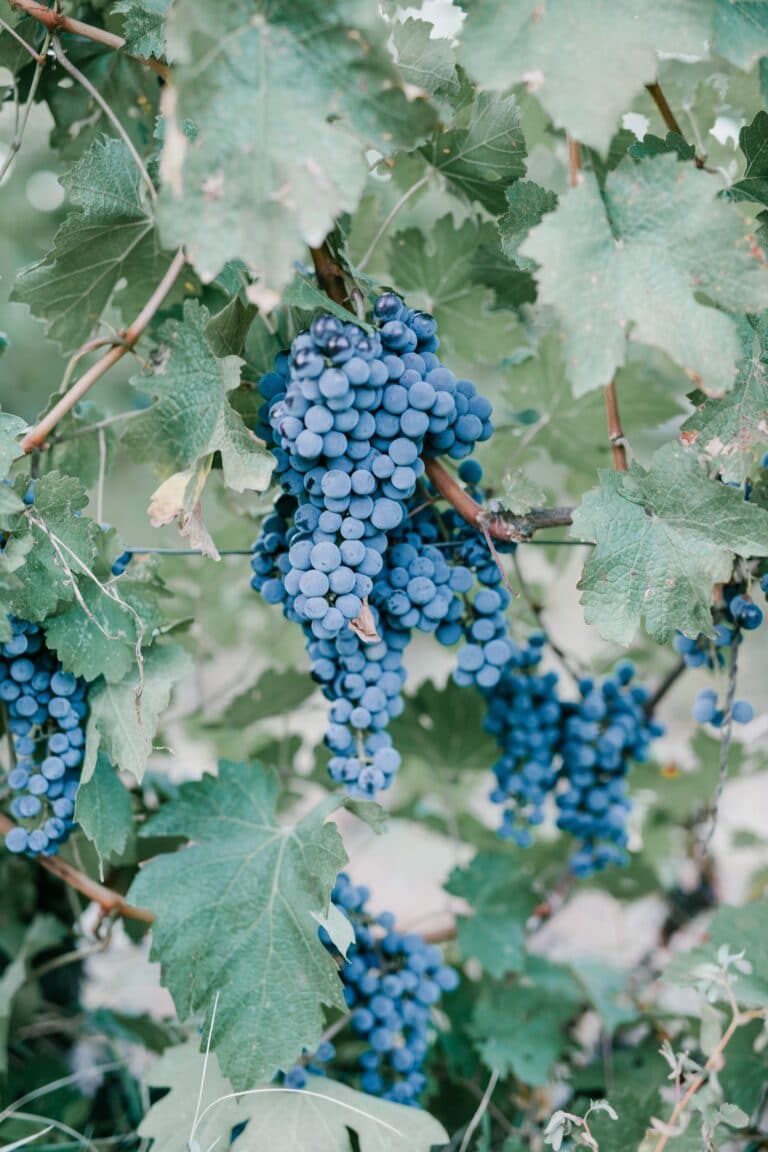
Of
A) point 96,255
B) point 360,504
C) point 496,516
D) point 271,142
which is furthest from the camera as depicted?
point 96,255

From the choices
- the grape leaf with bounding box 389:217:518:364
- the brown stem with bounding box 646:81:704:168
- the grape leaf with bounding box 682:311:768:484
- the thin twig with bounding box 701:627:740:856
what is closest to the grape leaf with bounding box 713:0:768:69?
the brown stem with bounding box 646:81:704:168

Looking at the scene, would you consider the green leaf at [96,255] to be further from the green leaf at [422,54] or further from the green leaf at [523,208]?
the green leaf at [523,208]

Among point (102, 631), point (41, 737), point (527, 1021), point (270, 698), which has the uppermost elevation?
point (102, 631)

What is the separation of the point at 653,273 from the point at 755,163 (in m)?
0.27

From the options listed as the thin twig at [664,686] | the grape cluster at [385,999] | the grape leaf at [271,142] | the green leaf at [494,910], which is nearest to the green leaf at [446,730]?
the green leaf at [494,910]

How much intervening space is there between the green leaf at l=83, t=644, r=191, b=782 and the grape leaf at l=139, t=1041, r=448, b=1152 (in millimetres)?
348

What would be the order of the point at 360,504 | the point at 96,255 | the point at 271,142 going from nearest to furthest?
1. the point at 271,142
2. the point at 360,504
3. the point at 96,255

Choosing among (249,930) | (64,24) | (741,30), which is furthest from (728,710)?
(64,24)

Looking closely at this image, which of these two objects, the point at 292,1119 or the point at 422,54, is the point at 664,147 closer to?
the point at 422,54

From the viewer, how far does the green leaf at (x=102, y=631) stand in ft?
3.34

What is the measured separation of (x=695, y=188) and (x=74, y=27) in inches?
27.6

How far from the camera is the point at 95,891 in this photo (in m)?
1.20

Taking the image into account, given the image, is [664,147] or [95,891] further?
[95,891]

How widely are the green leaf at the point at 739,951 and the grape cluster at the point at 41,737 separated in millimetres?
761
